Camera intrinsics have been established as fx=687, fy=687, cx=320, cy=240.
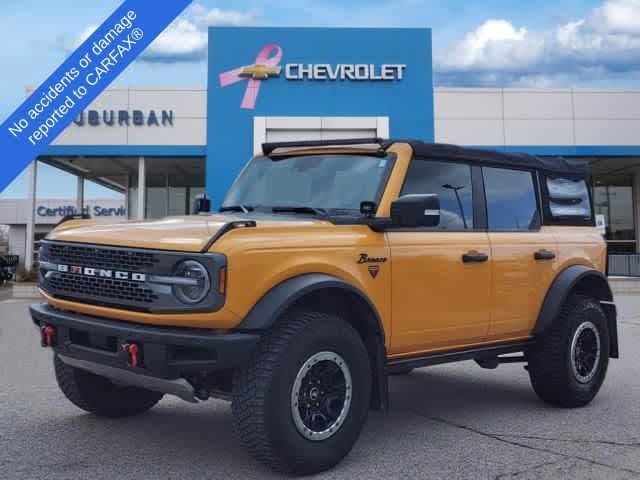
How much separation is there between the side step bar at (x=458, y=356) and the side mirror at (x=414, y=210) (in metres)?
0.95

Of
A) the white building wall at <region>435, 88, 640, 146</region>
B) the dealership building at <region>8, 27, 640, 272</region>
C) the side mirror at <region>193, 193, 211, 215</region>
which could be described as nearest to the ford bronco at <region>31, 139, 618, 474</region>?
the side mirror at <region>193, 193, 211, 215</region>

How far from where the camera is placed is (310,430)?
387 cm

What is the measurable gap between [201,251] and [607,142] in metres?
27.3

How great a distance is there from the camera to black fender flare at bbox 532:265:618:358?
5527mm

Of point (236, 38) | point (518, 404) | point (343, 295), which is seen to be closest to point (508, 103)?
point (236, 38)

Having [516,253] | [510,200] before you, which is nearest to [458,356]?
[516,253]

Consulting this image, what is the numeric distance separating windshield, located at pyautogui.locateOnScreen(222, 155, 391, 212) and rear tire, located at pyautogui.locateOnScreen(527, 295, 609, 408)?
2168mm

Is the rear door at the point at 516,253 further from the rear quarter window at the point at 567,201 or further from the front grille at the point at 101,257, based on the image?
the front grille at the point at 101,257

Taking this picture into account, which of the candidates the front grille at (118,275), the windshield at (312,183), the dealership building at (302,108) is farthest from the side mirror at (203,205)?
the dealership building at (302,108)

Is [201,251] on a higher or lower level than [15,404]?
higher

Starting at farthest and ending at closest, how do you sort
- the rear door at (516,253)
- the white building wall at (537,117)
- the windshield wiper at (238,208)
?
the white building wall at (537,117), the rear door at (516,253), the windshield wiper at (238,208)

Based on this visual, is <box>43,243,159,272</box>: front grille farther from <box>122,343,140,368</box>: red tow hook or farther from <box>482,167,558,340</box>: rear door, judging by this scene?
<box>482,167,558,340</box>: rear door

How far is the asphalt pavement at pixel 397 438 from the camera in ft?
13.3

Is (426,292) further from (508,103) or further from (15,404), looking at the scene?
(508,103)
